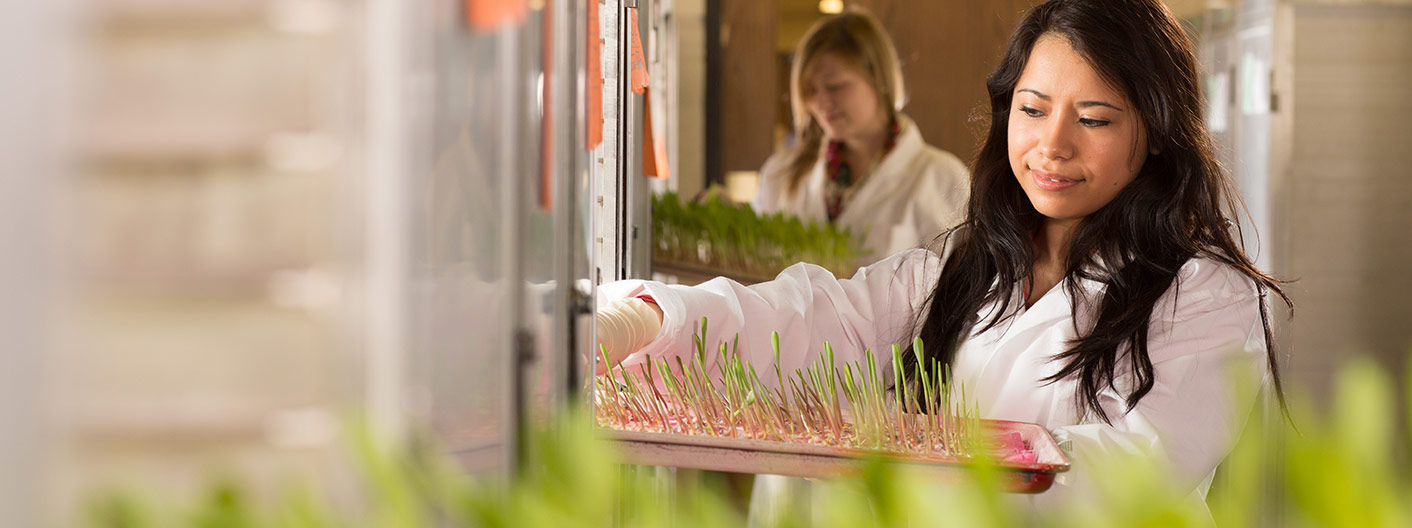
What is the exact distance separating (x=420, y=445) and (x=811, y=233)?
121cm

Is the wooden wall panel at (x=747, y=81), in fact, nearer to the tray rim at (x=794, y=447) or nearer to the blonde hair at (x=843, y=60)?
the blonde hair at (x=843, y=60)

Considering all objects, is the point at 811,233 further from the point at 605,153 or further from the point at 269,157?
the point at 269,157

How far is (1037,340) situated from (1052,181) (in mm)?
116

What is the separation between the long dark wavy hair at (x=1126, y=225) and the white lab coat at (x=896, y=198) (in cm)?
75

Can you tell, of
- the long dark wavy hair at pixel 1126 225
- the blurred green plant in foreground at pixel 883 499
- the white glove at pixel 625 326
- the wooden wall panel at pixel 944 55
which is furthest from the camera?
the wooden wall panel at pixel 944 55

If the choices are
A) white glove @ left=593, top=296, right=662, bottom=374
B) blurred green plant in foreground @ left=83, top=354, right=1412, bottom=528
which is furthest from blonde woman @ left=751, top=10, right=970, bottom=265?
blurred green plant in foreground @ left=83, top=354, right=1412, bottom=528

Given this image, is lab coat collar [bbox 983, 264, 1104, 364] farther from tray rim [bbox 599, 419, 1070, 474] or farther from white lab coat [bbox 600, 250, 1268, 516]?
tray rim [bbox 599, 419, 1070, 474]

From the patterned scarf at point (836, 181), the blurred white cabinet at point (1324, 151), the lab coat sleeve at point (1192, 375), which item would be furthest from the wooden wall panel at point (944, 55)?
the lab coat sleeve at point (1192, 375)

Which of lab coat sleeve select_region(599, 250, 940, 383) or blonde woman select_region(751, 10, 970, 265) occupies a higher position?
blonde woman select_region(751, 10, 970, 265)

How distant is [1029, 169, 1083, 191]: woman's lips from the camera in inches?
31.4

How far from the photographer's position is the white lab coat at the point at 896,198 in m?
1.68

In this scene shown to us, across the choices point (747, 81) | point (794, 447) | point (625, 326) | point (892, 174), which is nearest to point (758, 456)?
point (794, 447)

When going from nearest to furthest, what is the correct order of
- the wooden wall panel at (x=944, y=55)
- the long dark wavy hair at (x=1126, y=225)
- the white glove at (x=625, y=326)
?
the white glove at (x=625, y=326), the long dark wavy hair at (x=1126, y=225), the wooden wall panel at (x=944, y=55)

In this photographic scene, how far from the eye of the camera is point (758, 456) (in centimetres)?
47
